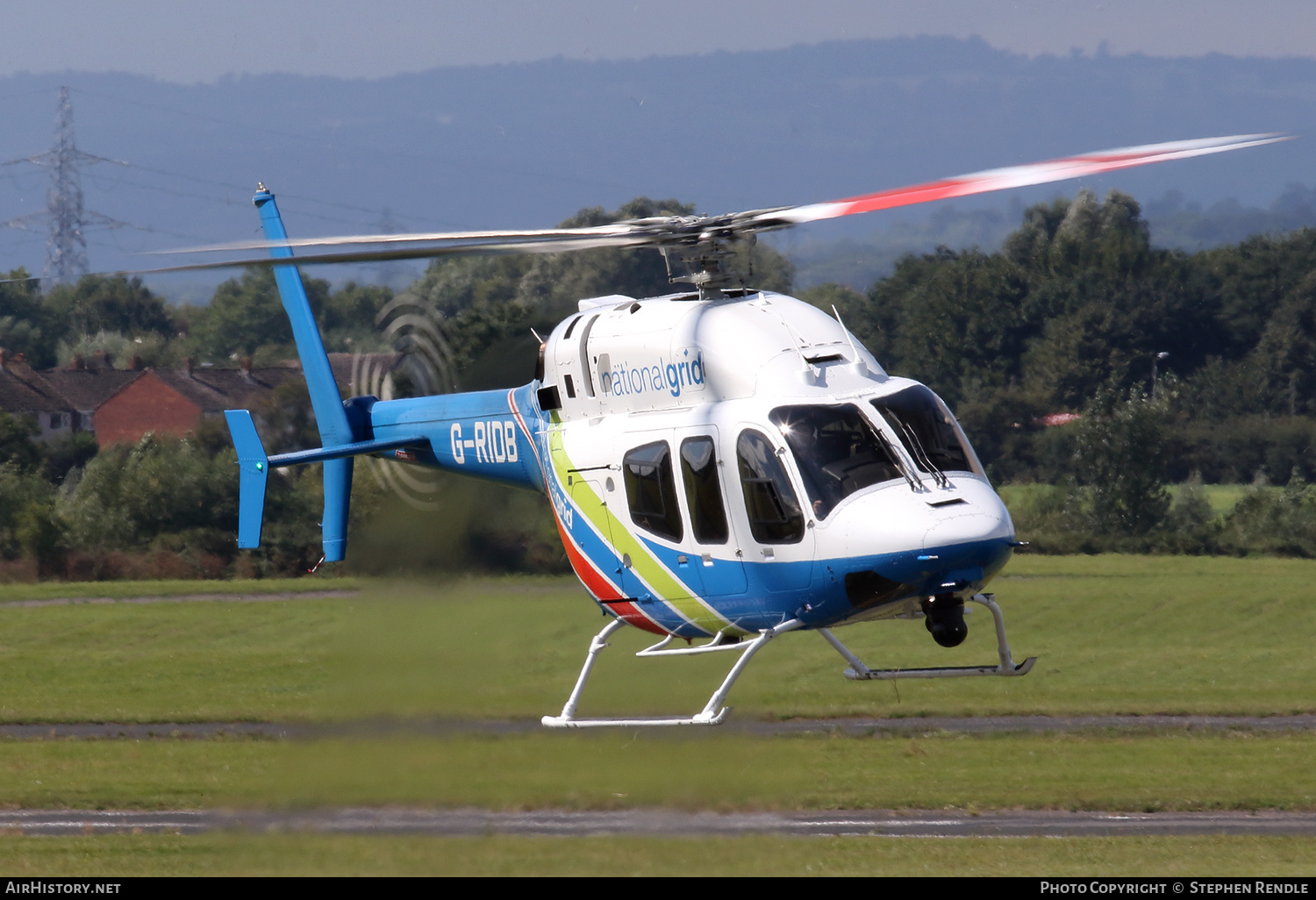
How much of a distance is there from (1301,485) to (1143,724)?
25543 mm

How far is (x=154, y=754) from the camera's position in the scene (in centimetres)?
2531

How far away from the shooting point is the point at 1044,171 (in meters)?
11.8

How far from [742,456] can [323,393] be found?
7282 mm

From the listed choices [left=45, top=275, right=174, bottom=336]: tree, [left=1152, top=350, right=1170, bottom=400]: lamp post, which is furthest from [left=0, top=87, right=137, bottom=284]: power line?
[left=1152, top=350, right=1170, bottom=400]: lamp post

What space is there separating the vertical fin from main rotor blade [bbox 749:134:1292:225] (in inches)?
302

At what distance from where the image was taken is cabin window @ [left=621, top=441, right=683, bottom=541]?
13336 millimetres

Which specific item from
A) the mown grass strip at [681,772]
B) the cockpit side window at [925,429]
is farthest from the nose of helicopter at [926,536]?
the mown grass strip at [681,772]

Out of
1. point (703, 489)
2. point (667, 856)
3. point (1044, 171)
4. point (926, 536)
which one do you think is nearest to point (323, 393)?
point (703, 489)

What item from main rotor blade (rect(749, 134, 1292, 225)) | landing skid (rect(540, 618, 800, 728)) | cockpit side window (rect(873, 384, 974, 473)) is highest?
main rotor blade (rect(749, 134, 1292, 225))

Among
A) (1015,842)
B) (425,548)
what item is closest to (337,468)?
(425,548)

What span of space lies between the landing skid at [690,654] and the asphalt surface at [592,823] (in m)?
2.60

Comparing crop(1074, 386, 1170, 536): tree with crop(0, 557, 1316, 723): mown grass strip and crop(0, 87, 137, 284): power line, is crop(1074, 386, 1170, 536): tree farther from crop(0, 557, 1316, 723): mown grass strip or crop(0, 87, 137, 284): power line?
crop(0, 87, 137, 284): power line

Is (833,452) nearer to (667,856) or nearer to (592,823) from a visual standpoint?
(667,856)

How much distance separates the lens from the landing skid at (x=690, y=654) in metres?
12.8
